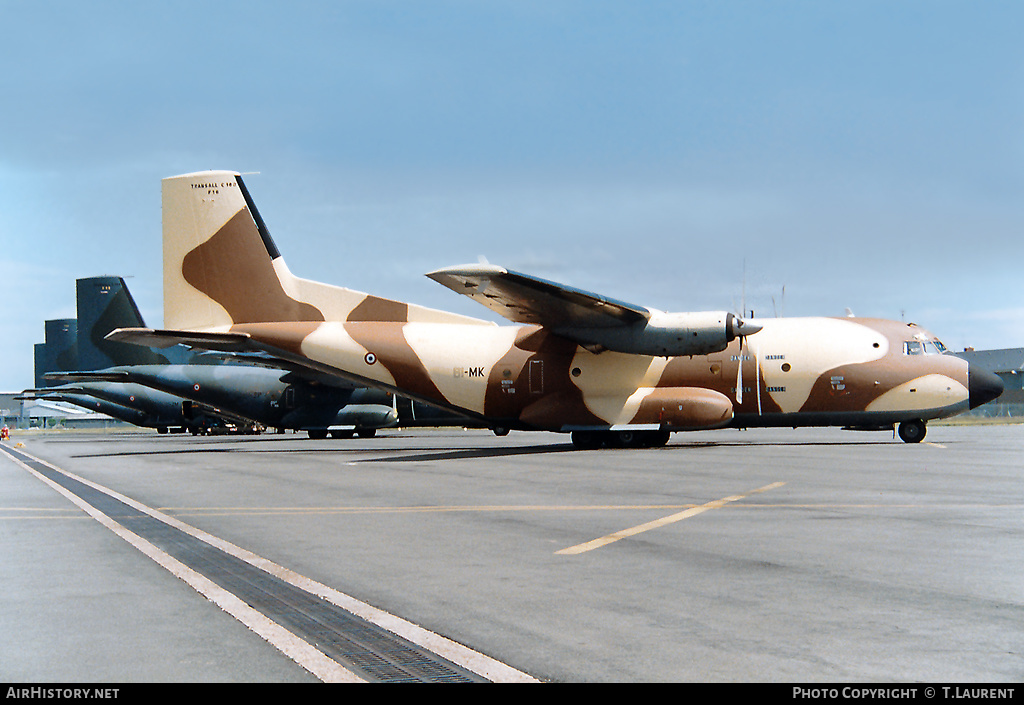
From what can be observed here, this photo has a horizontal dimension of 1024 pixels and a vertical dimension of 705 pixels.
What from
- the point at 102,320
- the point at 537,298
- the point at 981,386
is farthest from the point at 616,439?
the point at 102,320

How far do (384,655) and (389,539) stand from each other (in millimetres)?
4398

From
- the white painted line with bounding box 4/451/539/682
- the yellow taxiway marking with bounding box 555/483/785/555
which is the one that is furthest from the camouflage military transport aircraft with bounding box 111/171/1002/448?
the white painted line with bounding box 4/451/539/682

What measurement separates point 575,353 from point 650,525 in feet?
53.7

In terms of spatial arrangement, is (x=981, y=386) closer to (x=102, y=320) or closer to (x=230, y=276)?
(x=230, y=276)

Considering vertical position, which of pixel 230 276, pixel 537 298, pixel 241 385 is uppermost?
pixel 230 276

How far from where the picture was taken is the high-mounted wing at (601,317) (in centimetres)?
2292

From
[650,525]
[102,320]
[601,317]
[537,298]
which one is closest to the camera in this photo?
[650,525]

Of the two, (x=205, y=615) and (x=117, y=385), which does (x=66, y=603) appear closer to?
(x=205, y=615)

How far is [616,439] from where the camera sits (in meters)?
27.0

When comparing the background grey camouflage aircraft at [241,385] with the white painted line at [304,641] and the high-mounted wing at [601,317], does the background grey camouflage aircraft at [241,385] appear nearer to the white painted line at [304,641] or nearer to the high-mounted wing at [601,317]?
the high-mounted wing at [601,317]

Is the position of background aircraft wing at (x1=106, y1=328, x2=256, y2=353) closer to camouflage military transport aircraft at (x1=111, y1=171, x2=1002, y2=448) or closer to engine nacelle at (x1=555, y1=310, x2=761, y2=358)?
camouflage military transport aircraft at (x1=111, y1=171, x2=1002, y2=448)

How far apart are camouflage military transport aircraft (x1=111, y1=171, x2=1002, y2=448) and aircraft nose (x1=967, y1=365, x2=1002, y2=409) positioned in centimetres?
4

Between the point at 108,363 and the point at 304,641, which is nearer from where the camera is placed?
the point at 304,641

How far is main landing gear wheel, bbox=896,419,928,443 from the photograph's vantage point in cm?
2609
